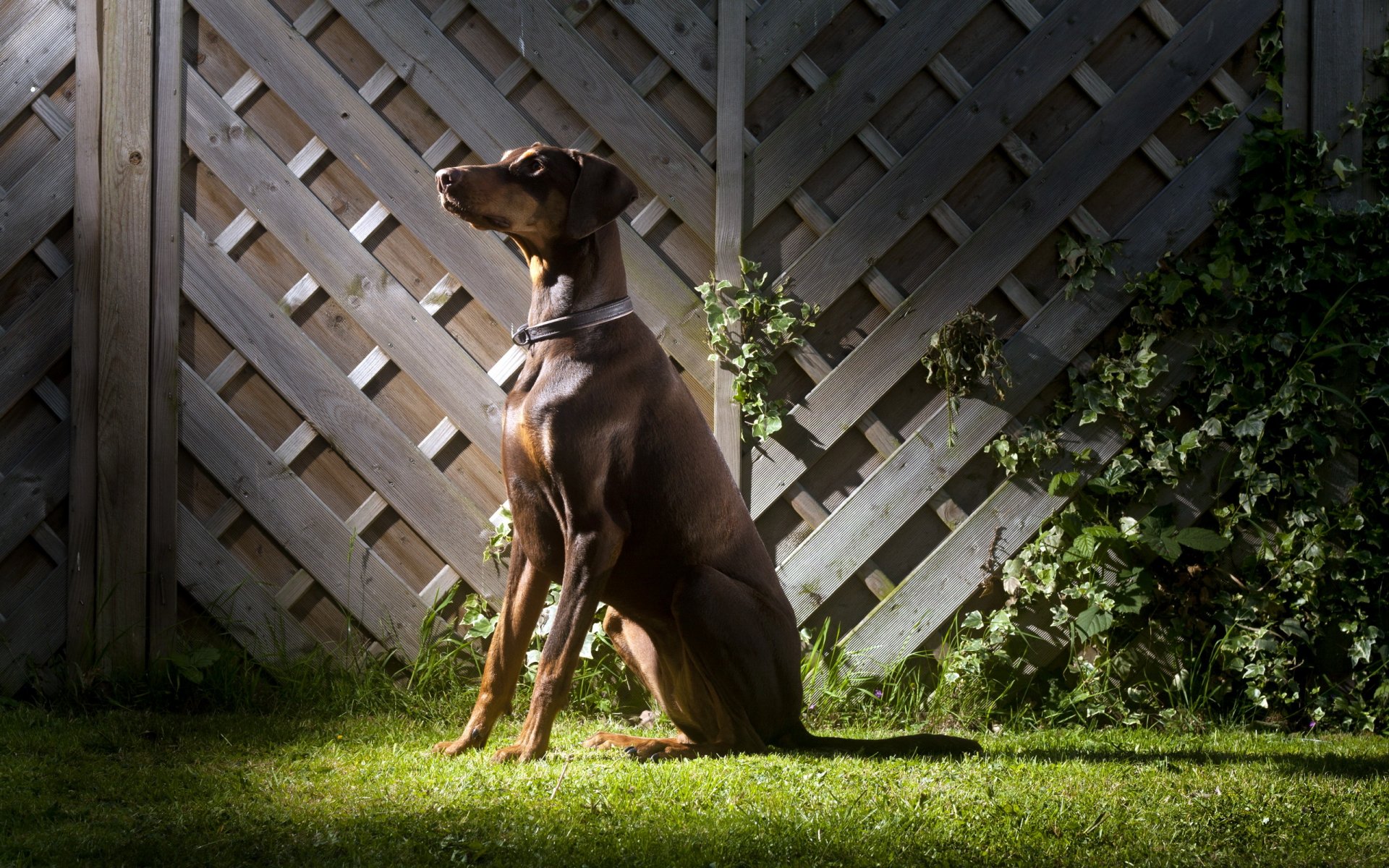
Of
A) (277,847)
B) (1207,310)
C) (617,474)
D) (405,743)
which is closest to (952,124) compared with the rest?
(1207,310)

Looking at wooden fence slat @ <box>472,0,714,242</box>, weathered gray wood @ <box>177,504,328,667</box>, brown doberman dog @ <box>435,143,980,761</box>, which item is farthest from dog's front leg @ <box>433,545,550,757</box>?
wooden fence slat @ <box>472,0,714,242</box>

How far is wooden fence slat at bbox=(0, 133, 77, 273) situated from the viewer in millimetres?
3316

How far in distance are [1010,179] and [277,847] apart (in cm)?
290

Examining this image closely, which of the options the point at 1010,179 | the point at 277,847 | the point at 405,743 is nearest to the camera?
the point at 277,847

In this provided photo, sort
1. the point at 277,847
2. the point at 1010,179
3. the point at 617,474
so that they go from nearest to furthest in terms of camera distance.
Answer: the point at 277,847, the point at 617,474, the point at 1010,179

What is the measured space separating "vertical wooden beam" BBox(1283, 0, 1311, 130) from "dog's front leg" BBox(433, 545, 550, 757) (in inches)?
113

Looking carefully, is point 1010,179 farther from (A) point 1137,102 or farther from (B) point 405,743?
(B) point 405,743

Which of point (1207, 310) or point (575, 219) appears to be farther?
point (1207, 310)

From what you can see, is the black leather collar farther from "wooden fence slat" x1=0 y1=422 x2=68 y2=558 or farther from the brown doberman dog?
"wooden fence slat" x1=0 y1=422 x2=68 y2=558

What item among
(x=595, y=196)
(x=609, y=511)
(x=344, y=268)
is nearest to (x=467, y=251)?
(x=344, y=268)

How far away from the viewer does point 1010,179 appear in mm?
3572

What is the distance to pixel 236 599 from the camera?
3398mm

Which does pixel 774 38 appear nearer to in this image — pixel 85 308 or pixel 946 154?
pixel 946 154

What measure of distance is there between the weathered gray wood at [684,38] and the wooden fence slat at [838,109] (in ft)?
0.91
